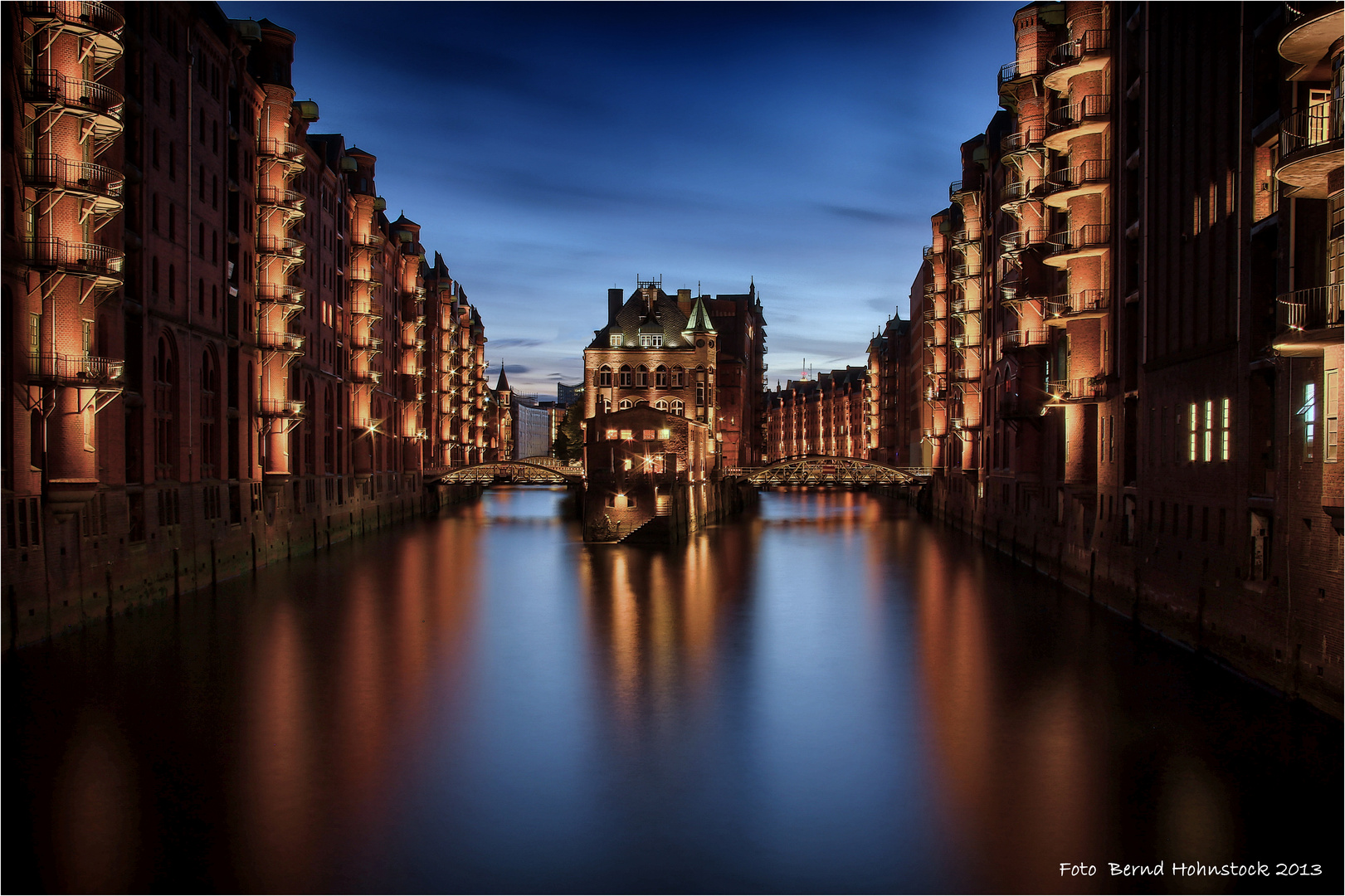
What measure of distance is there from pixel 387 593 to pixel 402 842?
82.7ft

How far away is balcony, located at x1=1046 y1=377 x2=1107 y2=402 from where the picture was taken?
3438cm

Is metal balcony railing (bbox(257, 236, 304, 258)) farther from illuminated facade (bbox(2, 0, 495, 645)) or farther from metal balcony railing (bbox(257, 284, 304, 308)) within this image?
metal balcony railing (bbox(257, 284, 304, 308))

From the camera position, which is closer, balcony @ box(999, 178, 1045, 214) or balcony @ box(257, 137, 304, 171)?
balcony @ box(999, 178, 1045, 214)

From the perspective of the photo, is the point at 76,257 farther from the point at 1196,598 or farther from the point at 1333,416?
the point at 1196,598

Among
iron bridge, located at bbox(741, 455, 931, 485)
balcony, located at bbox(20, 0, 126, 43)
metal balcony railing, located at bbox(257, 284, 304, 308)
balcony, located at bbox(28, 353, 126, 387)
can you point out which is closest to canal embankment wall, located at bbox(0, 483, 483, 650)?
balcony, located at bbox(28, 353, 126, 387)

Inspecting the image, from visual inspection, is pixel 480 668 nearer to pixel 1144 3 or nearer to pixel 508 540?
pixel 1144 3

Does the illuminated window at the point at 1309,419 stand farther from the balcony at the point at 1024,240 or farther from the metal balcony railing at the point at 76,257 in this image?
the metal balcony railing at the point at 76,257

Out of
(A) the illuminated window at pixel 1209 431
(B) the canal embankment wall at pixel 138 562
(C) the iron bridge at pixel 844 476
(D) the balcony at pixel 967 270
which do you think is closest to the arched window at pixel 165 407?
(B) the canal embankment wall at pixel 138 562

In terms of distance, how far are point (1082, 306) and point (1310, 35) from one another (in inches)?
704

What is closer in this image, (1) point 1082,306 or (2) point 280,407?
(1) point 1082,306

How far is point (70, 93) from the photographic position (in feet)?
85.4

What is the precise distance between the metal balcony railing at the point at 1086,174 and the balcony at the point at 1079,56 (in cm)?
309

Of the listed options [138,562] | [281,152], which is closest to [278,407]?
[281,152]

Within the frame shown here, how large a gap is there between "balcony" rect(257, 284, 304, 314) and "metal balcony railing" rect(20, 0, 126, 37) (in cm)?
1793
